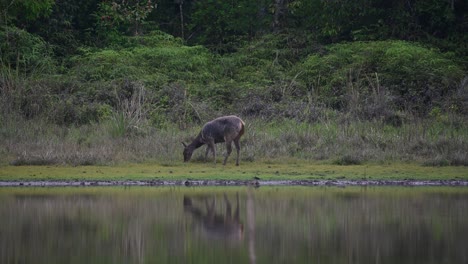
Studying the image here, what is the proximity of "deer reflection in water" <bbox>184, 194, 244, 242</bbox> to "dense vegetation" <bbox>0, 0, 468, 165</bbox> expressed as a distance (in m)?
6.97

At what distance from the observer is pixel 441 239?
12.0 m

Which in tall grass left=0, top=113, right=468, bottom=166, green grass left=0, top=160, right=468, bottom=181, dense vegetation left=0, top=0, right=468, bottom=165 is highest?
dense vegetation left=0, top=0, right=468, bottom=165

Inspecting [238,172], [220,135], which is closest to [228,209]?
[238,172]

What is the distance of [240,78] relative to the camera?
3195 cm

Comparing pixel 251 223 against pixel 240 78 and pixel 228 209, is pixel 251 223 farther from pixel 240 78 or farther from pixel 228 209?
pixel 240 78

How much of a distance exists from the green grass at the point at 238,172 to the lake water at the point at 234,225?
4.65ft

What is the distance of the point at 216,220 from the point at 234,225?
2.42 feet

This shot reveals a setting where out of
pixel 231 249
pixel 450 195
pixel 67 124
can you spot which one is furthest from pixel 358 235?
pixel 67 124

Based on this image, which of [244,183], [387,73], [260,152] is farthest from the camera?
[387,73]

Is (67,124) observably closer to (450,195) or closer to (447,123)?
(447,123)

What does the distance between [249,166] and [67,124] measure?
301 inches

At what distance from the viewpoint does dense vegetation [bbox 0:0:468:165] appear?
23.7 metres

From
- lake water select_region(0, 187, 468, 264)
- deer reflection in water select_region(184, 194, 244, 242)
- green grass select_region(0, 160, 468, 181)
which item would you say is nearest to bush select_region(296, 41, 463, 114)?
green grass select_region(0, 160, 468, 181)

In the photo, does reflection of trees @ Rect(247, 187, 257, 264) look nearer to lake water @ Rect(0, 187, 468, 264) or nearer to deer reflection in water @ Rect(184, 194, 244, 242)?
lake water @ Rect(0, 187, 468, 264)
